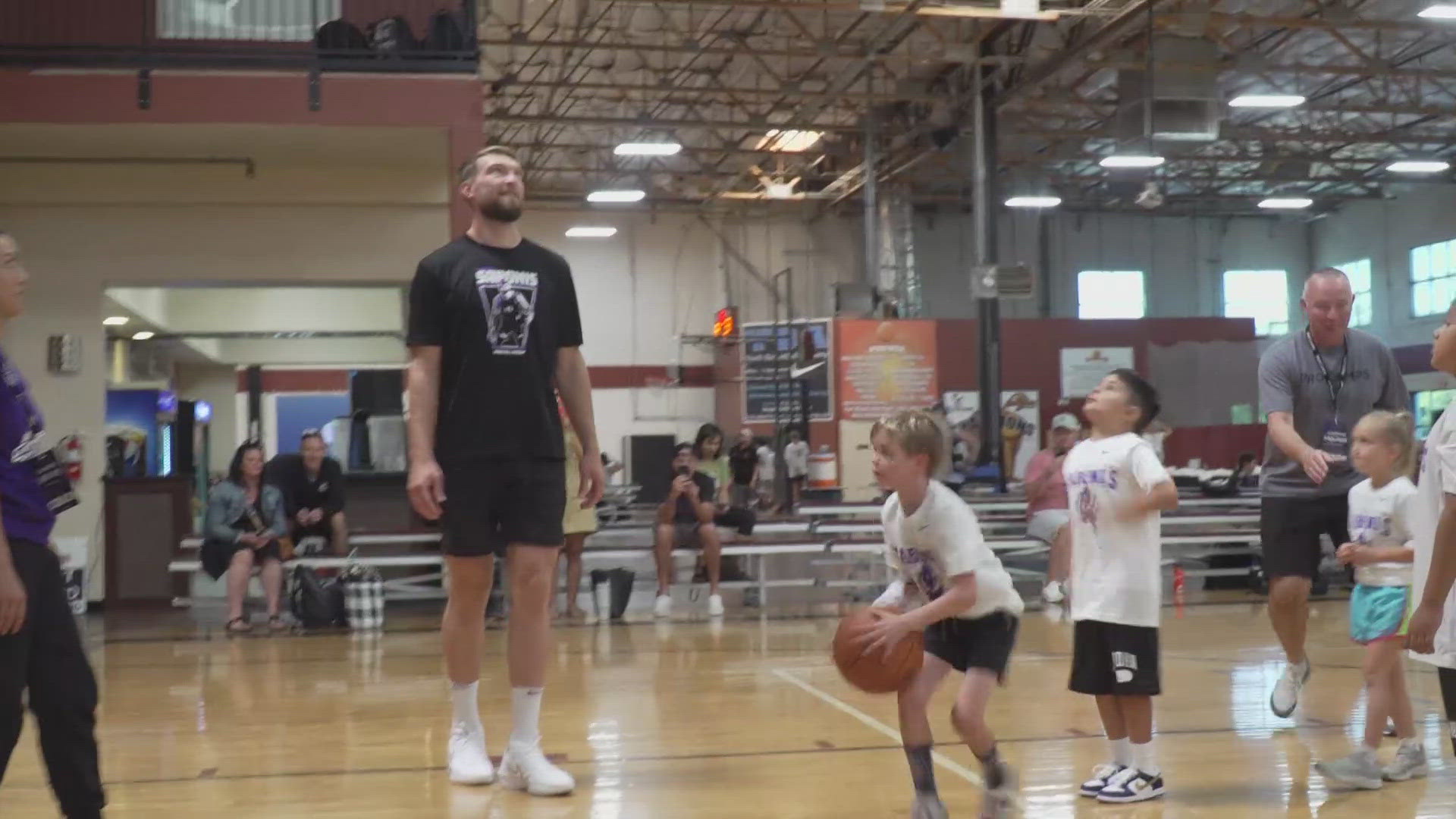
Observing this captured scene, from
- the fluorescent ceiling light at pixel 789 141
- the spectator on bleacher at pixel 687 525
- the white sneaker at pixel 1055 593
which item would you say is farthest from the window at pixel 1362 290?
the spectator on bleacher at pixel 687 525

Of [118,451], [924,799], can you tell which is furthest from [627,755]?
[118,451]

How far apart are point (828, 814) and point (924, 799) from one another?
0.36 meters

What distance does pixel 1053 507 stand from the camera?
12234 mm

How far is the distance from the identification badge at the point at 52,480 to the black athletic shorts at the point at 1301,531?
14.0 feet

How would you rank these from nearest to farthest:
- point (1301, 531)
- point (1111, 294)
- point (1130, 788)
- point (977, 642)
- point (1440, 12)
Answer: point (977, 642) → point (1130, 788) → point (1301, 531) → point (1440, 12) → point (1111, 294)

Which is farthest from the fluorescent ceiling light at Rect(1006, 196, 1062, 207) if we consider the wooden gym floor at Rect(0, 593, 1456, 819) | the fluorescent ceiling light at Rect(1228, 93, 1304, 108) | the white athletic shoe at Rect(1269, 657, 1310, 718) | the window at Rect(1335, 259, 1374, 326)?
the white athletic shoe at Rect(1269, 657, 1310, 718)

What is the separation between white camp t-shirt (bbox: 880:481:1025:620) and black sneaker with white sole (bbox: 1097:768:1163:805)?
63cm

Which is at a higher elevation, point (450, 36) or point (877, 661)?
point (450, 36)

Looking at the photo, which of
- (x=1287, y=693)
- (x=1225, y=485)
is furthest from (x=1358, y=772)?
(x=1225, y=485)

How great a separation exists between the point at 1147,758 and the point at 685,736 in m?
1.74

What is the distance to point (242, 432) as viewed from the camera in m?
24.7

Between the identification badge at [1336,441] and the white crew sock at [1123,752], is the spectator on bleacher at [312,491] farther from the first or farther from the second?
the white crew sock at [1123,752]

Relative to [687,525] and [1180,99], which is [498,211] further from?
[1180,99]

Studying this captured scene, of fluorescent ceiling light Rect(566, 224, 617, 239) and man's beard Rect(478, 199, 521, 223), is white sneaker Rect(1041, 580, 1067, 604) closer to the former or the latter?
man's beard Rect(478, 199, 521, 223)
